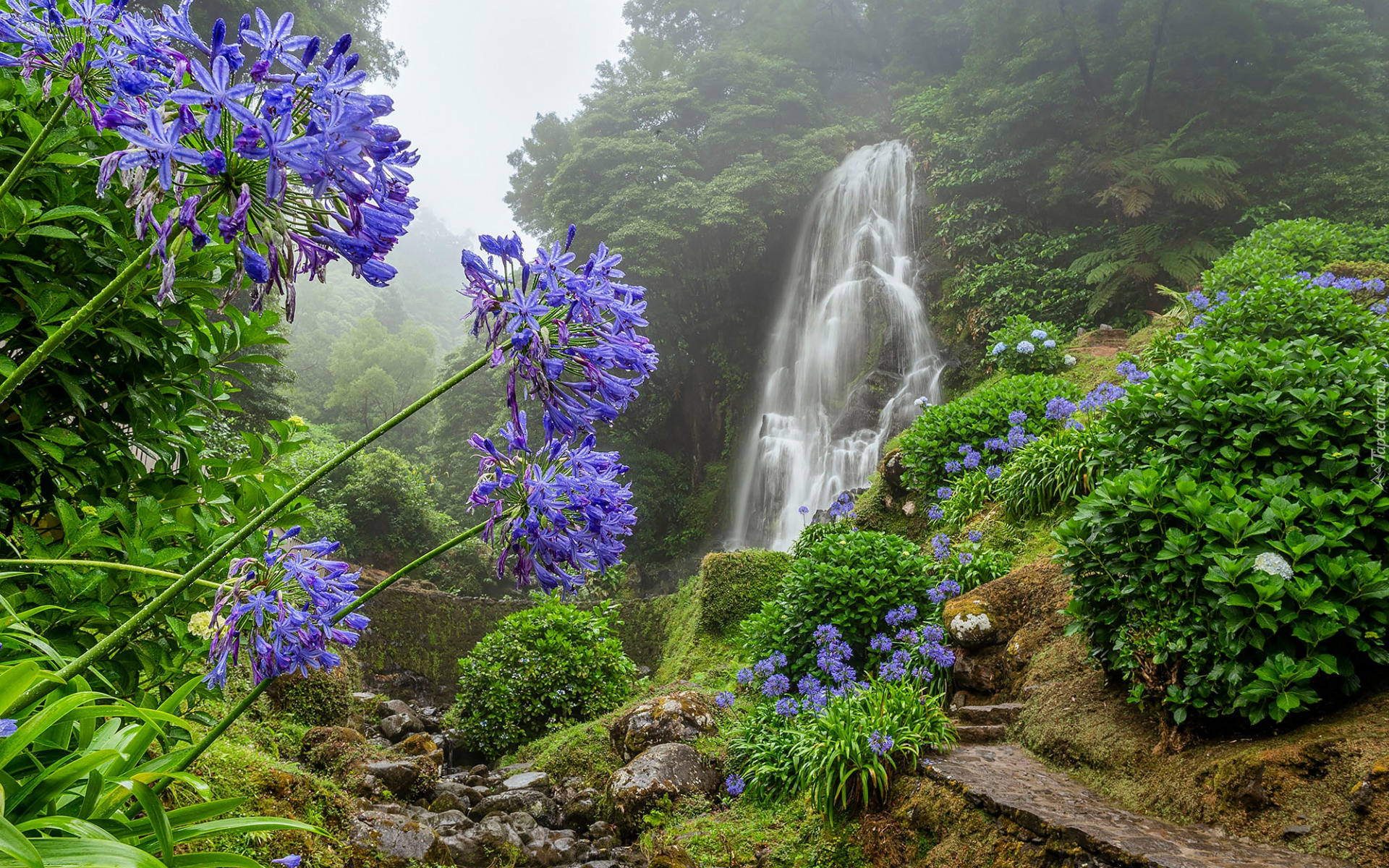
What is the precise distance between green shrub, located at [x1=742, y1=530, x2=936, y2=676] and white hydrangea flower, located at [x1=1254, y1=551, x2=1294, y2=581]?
2554mm

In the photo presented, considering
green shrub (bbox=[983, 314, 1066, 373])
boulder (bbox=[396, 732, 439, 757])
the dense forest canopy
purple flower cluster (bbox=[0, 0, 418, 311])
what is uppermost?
the dense forest canopy

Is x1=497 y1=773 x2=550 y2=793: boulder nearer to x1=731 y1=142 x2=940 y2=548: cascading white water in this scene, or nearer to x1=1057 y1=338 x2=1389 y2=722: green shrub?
x1=1057 y1=338 x2=1389 y2=722: green shrub

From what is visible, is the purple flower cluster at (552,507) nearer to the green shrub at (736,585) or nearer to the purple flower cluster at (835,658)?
the purple flower cluster at (835,658)

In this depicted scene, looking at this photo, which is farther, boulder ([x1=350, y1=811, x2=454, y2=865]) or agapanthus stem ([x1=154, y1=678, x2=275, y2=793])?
boulder ([x1=350, y1=811, x2=454, y2=865])

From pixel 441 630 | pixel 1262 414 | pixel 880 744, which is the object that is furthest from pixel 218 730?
pixel 441 630

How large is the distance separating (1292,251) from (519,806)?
11.2 meters

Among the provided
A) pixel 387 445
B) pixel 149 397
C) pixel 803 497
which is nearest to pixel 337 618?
pixel 149 397

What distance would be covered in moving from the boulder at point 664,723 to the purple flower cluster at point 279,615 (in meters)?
4.84

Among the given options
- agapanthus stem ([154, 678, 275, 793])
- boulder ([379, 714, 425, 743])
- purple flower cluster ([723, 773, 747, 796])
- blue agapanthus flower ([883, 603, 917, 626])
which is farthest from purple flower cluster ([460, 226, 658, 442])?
boulder ([379, 714, 425, 743])

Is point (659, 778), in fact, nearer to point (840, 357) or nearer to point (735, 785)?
point (735, 785)

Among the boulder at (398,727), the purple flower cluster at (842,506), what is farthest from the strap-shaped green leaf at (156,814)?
the boulder at (398,727)

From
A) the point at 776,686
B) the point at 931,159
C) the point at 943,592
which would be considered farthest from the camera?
the point at 931,159

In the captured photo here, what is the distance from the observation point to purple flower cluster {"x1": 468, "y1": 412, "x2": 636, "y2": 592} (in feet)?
3.92

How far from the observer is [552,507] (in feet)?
3.89
